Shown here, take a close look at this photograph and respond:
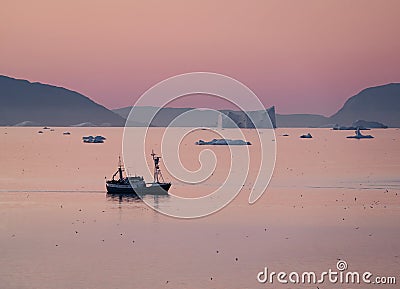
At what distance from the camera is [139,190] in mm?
42406

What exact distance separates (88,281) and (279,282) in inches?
208

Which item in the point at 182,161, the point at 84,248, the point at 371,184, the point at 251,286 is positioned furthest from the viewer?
the point at 182,161

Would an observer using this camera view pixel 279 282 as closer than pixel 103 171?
Yes

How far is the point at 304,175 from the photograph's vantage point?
192 ft

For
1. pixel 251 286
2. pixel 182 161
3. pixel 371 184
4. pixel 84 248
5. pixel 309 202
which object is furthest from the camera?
pixel 182 161

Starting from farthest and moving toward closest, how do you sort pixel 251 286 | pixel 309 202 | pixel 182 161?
1. pixel 182 161
2. pixel 309 202
3. pixel 251 286

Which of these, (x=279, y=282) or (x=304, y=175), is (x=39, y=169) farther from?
(x=279, y=282)

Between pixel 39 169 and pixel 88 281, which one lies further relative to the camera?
pixel 39 169

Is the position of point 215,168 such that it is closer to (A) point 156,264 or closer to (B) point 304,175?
(B) point 304,175

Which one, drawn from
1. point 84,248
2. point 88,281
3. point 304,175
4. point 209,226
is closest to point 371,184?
point 304,175

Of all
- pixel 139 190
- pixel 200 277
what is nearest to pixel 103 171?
pixel 139 190

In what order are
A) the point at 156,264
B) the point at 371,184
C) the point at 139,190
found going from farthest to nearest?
the point at 371,184
the point at 139,190
the point at 156,264

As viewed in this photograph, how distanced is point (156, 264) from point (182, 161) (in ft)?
182

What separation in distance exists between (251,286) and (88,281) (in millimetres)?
4472
